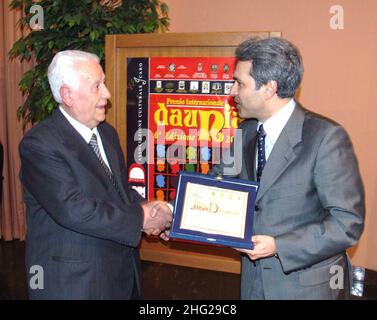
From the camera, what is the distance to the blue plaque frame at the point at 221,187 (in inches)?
63.2

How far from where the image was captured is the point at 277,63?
5.33 feet

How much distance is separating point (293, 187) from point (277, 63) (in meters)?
0.48

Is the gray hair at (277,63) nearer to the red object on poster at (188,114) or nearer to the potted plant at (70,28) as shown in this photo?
the red object on poster at (188,114)

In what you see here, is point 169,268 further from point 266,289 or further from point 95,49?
point 266,289

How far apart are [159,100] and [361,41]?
189cm

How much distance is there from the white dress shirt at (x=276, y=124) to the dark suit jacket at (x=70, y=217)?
25.3 inches

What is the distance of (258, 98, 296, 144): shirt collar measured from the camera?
172cm

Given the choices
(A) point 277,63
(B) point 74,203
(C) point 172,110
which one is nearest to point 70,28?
(C) point 172,110

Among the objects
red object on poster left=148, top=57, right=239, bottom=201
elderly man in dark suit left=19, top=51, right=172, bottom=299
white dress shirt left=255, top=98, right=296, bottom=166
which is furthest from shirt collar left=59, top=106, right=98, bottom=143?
red object on poster left=148, top=57, right=239, bottom=201

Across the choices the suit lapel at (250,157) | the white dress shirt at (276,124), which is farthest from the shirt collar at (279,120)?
the suit lapel at (250,157)

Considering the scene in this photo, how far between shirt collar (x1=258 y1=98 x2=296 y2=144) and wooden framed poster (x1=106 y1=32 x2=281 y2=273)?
1090 millimetres

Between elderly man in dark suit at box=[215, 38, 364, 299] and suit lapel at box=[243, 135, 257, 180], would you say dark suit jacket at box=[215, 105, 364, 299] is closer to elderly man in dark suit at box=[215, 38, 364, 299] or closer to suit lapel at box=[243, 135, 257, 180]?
elderly man in dark suit at box=[215, 38, 364, 299]

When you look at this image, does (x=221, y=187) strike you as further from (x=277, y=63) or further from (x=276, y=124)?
(x=277, y=63)
